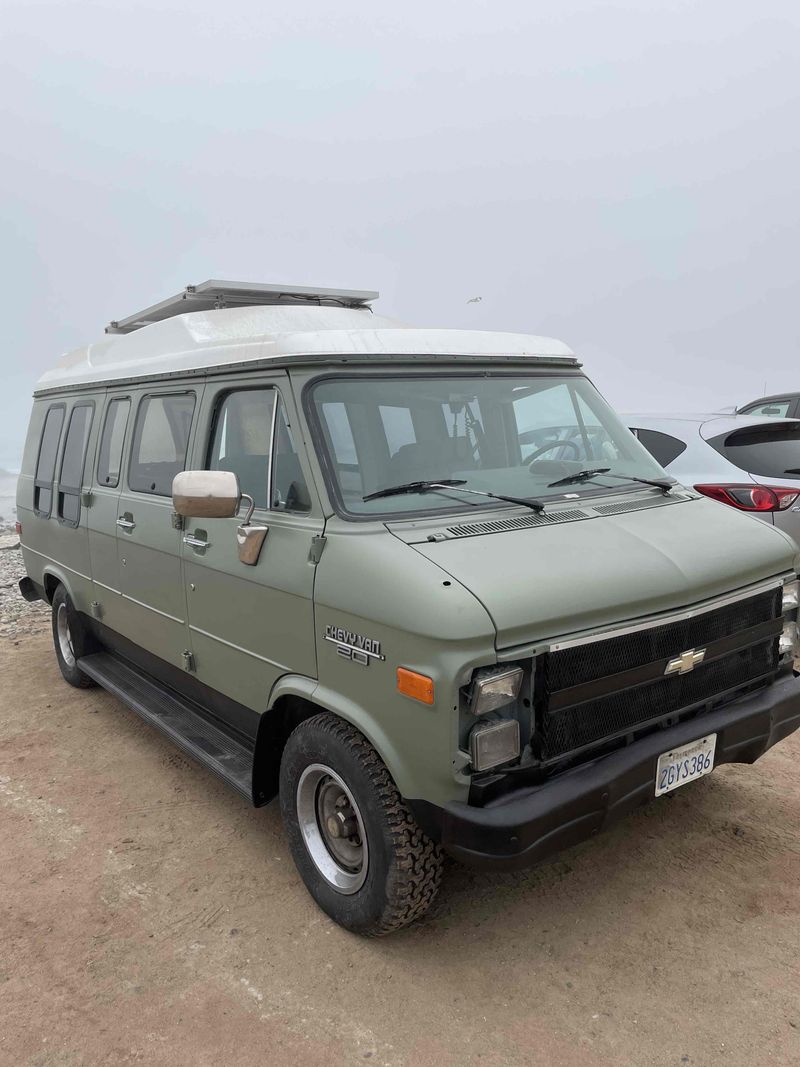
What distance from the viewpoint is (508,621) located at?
8.69 feet

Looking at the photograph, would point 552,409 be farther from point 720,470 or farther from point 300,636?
point 720,470

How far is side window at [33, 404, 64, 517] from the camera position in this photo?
604 centimetres

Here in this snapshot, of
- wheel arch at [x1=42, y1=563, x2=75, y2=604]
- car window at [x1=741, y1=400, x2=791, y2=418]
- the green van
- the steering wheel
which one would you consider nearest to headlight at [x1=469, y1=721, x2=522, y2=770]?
the green van

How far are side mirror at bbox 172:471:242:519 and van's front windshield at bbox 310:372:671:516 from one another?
1.36 ft

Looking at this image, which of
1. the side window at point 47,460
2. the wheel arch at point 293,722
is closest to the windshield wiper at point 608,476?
the wheel arch at point 293,722

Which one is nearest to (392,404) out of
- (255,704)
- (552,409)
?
(552,409)

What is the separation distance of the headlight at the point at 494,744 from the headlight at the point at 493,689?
61 mm

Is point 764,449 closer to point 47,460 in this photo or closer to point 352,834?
point 352,834

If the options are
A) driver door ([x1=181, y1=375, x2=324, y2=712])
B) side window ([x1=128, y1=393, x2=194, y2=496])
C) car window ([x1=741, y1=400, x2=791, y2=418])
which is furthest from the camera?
car window ([x1=741, y1=400, x2=791, y2=418])

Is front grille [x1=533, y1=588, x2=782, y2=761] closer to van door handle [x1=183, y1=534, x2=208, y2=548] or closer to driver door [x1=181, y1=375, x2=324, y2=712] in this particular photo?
driver door [x1=181, y1=375, x2=324, y2=712]

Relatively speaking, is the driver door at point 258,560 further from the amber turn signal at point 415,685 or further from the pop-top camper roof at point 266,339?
the amber turn signal at point 415,685

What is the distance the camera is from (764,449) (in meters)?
6.23

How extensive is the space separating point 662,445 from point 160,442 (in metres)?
Result: 4.22

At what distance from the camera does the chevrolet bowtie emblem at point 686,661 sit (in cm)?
307
